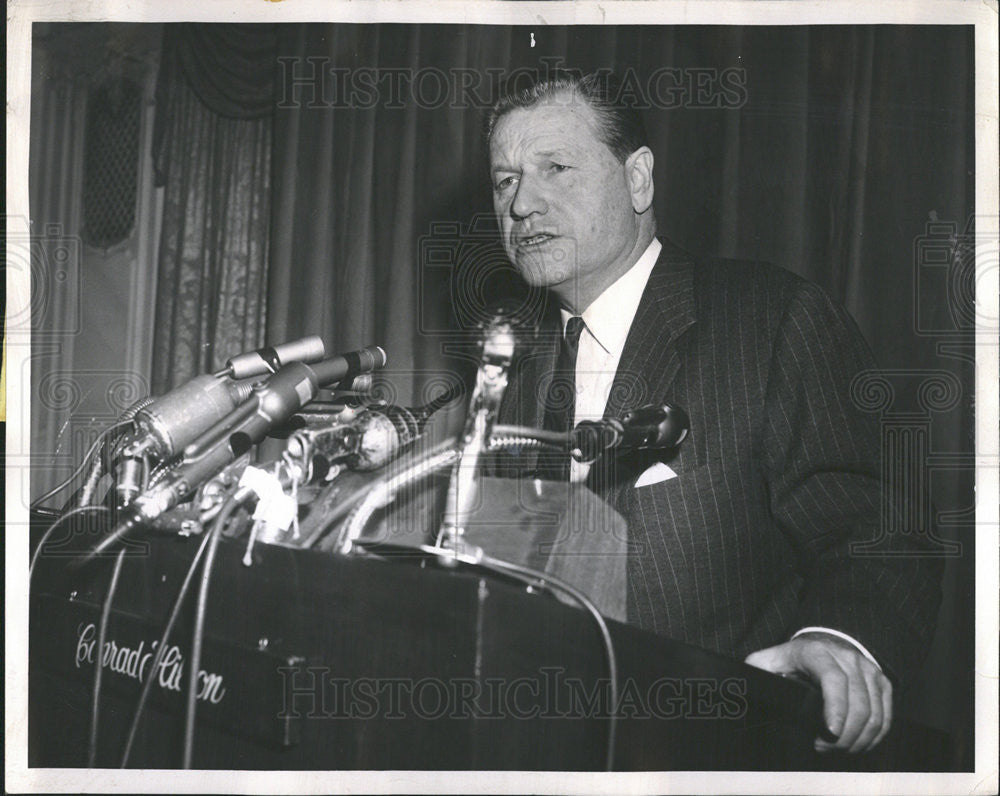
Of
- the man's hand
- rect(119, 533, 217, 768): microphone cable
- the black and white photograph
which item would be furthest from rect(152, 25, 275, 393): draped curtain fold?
the man's hand

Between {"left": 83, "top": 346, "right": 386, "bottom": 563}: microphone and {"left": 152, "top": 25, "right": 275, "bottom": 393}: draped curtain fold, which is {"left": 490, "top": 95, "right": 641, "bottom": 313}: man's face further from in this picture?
{"left": 152, "top": 25, "right": 275, "bottom": 393}: draped curtain fold

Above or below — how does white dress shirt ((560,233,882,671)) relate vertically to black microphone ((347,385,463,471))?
above

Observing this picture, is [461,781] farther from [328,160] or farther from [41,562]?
[328,160]

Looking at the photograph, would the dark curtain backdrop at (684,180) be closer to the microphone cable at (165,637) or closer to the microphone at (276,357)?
the microphone at (276,357)

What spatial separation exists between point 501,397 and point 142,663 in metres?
0.80

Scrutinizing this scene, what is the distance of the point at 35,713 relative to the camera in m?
1.82

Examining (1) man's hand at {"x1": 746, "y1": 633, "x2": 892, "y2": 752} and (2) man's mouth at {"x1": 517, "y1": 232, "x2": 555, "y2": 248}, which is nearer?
(1) man's hand at {"x1": 746, "y1": 633, "x2": 892, "y2": 752}

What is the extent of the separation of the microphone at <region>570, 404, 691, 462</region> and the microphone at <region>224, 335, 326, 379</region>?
496 millimetres

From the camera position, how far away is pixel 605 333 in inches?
69.3

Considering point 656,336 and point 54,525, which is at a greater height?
point 656,336

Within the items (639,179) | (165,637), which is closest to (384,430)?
(165,637)

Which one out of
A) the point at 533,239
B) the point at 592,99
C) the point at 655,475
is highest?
the point at 592,99

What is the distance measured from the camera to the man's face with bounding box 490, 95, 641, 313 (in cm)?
175

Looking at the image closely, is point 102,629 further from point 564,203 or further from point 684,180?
point 684,180
